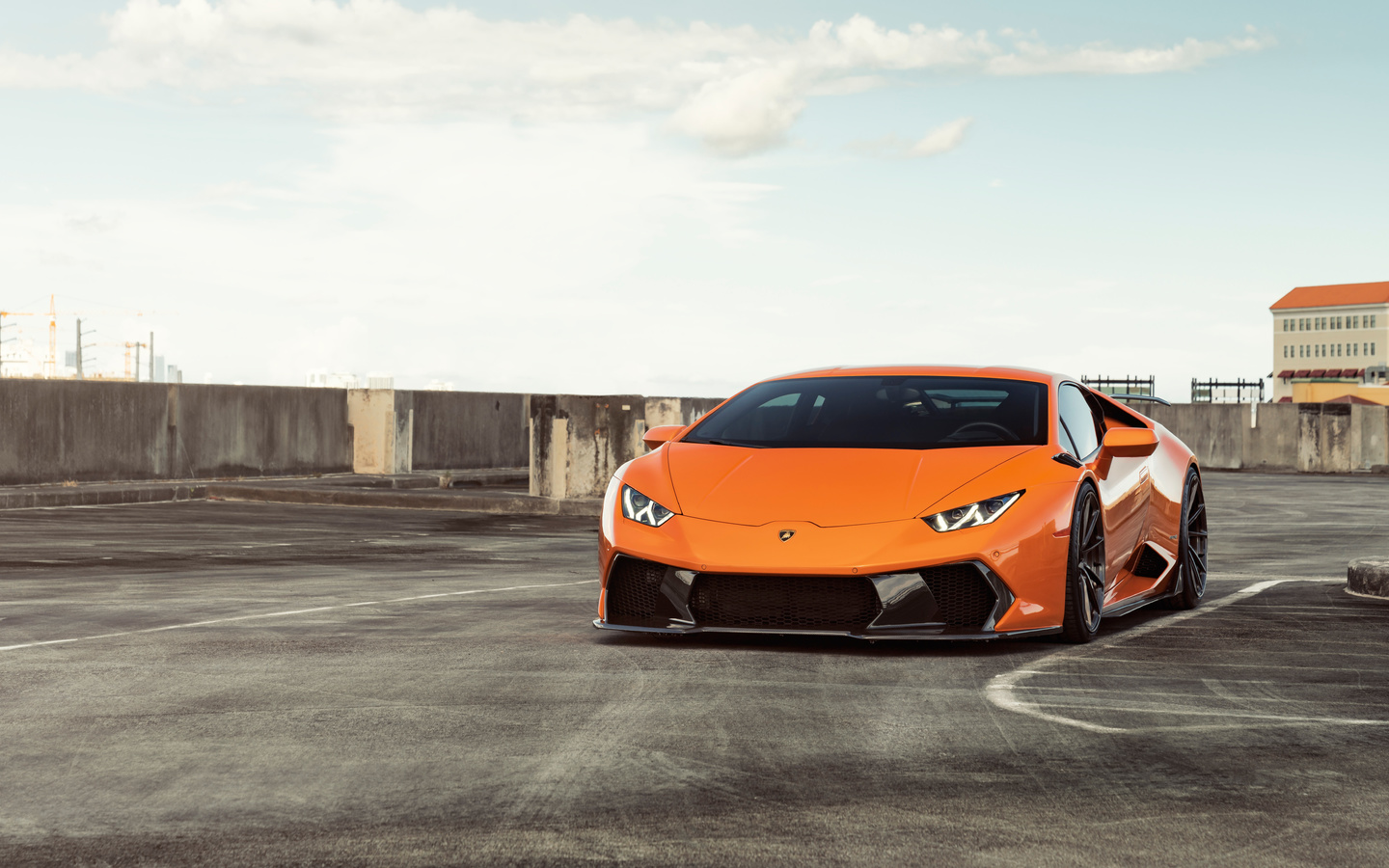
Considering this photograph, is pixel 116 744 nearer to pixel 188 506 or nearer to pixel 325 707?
pixel 325 707

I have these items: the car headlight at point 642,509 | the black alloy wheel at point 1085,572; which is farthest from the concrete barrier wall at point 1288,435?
the car headlight at point 642,509

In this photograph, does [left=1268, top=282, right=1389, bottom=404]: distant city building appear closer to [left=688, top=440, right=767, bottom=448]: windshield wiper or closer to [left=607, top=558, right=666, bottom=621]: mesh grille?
[left=688, top=440, right=767, bottom=448]: windshield wiper

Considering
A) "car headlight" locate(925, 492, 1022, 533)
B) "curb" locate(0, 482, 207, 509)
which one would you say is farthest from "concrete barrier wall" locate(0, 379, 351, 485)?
"car headlight" locate(925, 492, 1022, 533)

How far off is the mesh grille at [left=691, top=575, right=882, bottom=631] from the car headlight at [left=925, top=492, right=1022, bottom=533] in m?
0.38

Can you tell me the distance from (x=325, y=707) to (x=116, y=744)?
2.38 ft

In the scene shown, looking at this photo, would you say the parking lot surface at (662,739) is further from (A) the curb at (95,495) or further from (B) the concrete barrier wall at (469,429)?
(B) the concrete barrier wall at (469,429)

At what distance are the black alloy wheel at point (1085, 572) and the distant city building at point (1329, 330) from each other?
589ft

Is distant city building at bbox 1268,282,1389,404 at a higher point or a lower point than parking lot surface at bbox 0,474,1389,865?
higher

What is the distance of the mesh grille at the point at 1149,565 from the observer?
24.4 ft

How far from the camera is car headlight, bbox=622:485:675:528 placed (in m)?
6.25

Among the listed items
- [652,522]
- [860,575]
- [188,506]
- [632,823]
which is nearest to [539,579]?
[652,522]

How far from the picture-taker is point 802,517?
6.00 metres

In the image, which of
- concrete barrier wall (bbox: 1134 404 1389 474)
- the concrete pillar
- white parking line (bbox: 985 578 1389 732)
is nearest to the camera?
white parking line (bbox: 985 578 1389 732)

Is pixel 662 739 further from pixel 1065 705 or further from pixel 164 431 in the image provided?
pixel 164 431
